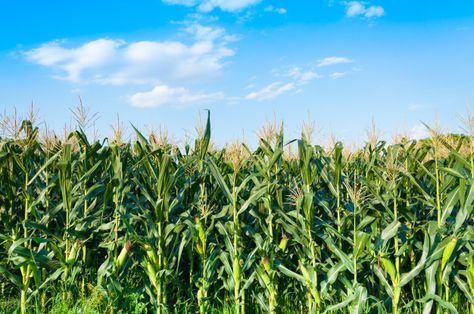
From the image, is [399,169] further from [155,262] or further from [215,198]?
[155,262]

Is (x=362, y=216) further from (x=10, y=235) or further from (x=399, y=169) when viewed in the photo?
(x=10, y=235)

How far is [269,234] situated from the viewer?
611cm

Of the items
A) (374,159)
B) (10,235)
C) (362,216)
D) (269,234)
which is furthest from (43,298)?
(374,159)

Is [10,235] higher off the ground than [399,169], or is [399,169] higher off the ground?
[399,169]

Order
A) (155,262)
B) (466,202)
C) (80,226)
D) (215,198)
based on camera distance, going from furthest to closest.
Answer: (215,198)
(80,226)
(155,262)
(466,202)

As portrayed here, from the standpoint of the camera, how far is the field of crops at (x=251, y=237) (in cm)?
575

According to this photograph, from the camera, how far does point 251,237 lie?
20.7 ft

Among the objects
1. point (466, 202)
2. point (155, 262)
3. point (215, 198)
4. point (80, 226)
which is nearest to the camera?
point (466, 202)

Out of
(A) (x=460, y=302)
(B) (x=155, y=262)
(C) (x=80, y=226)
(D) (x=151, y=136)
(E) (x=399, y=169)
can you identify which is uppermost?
(D) (x=151, y=136)

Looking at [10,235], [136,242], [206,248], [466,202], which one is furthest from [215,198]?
[466,202]

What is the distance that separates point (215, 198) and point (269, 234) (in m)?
1.31

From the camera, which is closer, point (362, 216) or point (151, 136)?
point (362, 216)

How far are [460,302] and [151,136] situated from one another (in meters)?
4.91

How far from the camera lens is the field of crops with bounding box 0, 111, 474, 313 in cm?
575
